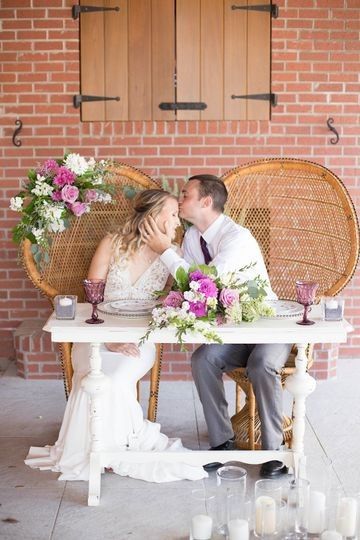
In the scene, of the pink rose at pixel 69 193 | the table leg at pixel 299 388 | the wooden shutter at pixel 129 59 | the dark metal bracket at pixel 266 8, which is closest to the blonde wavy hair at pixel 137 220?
the pink rose at pixel 69 193

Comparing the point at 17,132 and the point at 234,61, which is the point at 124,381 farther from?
the point at 234,61

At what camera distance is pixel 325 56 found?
4664mm

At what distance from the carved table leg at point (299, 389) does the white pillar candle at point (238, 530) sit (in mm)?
631

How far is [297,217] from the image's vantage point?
421cm

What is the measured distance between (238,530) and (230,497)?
10 cm

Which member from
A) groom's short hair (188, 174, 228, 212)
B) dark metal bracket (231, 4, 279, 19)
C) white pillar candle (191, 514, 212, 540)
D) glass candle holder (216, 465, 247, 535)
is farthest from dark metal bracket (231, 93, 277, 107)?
white pillar candle (191, 514, 212, 540)

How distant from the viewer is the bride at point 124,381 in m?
3.29

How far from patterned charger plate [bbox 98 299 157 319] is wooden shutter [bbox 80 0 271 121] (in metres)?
1.67

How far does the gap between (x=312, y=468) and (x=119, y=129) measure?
7.45ft

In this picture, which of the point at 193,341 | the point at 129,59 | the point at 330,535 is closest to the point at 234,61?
the point at 129,59

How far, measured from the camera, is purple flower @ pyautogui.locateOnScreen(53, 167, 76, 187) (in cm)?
353

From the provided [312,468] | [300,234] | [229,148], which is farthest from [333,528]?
[229,148]

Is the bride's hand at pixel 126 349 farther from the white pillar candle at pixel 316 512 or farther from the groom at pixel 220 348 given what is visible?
the white pillar candle at pixel 316 512

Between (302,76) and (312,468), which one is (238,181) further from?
(312,468)
